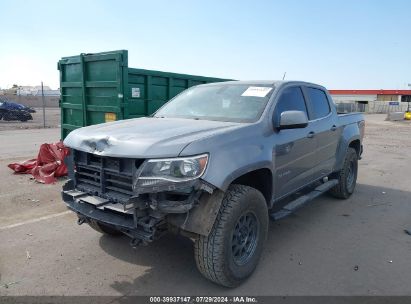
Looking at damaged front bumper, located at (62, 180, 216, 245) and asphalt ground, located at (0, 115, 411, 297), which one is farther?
asphalt ground, located at (0, 115, 411, 297)

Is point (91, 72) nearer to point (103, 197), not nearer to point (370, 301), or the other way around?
point (103, 197)

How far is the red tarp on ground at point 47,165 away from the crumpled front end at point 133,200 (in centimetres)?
420

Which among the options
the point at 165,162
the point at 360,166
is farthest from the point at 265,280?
the point at 360,166

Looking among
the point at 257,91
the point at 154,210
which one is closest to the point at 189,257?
the point at 154,210

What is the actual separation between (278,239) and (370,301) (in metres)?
1.54

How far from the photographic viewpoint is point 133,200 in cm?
326

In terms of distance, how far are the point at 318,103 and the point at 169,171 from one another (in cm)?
331

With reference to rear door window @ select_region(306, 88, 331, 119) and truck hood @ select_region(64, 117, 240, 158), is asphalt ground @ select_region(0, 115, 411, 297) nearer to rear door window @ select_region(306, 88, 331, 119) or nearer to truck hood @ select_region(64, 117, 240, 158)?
truck hood @ select_region(64, 117, 240, 158)

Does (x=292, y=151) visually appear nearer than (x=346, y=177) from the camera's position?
Yes

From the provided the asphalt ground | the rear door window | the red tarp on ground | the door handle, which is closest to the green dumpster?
the red tarp on ground

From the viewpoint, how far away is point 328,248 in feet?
15.5

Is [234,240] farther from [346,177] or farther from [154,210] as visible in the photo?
[346,177]

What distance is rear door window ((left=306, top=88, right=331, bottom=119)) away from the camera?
553 cm

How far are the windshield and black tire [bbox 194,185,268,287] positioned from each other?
938 mm
